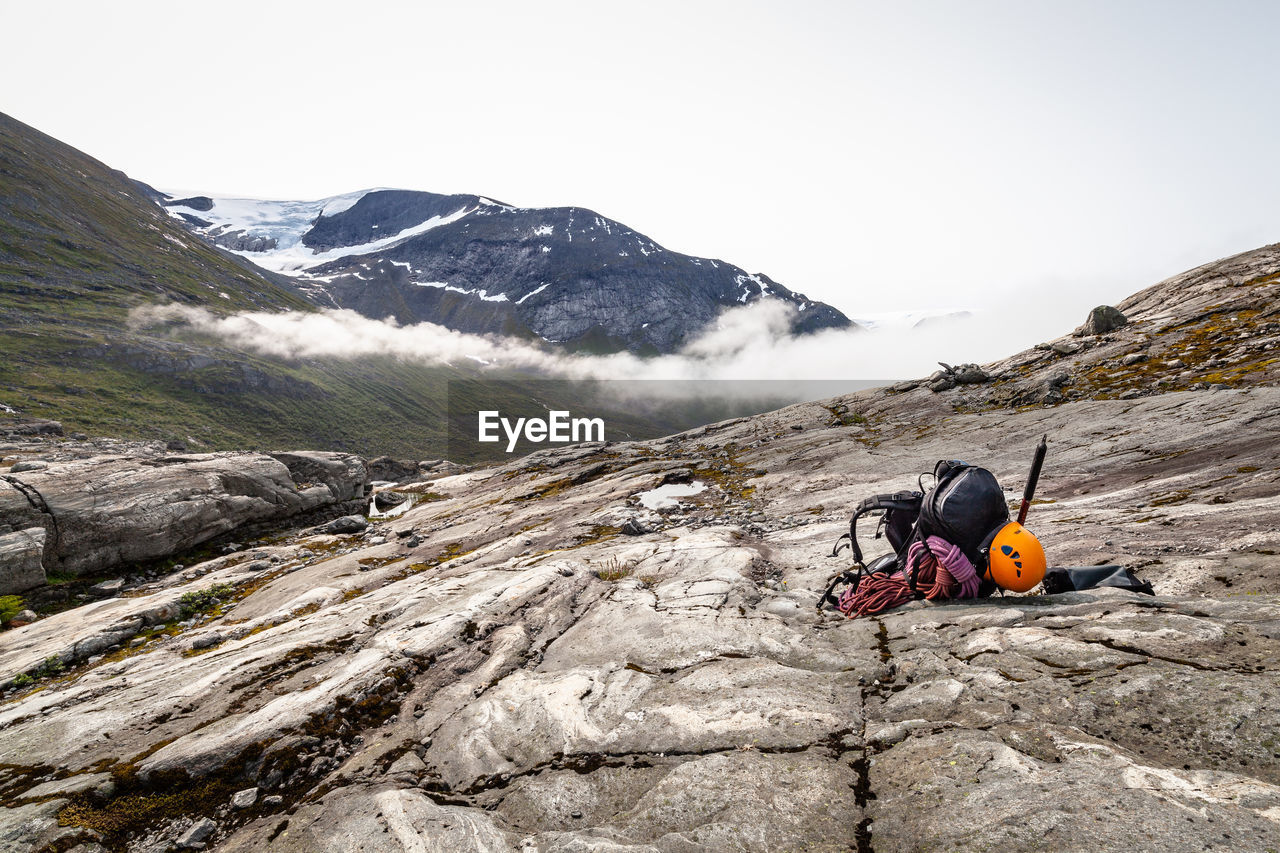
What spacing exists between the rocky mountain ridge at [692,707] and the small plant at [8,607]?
5183 mm

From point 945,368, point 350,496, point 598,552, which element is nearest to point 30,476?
point 350,496

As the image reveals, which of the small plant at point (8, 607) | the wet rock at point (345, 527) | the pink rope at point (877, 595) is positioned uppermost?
the pink rope at point (877, 595)

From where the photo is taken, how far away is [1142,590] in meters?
9.99

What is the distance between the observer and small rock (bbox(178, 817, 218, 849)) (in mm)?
7188

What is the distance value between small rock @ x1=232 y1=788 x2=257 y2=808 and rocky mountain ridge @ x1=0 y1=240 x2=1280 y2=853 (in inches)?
1.1

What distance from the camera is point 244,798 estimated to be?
311 inches

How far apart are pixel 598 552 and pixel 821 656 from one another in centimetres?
1457

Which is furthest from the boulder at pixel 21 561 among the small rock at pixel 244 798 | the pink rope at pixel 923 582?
the pink rope at pixel 923 582

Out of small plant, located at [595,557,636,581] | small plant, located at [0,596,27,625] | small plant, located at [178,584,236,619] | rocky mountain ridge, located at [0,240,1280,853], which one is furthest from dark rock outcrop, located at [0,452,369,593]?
small plant, located at [595,557,636,581]

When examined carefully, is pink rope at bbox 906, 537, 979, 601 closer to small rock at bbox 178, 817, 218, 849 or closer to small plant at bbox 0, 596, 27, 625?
small rock at bbox 178, 817, 218, 849

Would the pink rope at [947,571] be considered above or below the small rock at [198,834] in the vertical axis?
above

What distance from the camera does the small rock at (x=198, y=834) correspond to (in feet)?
23.6

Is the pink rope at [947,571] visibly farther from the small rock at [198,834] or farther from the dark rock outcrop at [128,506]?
the dark rock outcrop at [128,506]

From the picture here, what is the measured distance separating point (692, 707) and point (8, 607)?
36.3 meters
